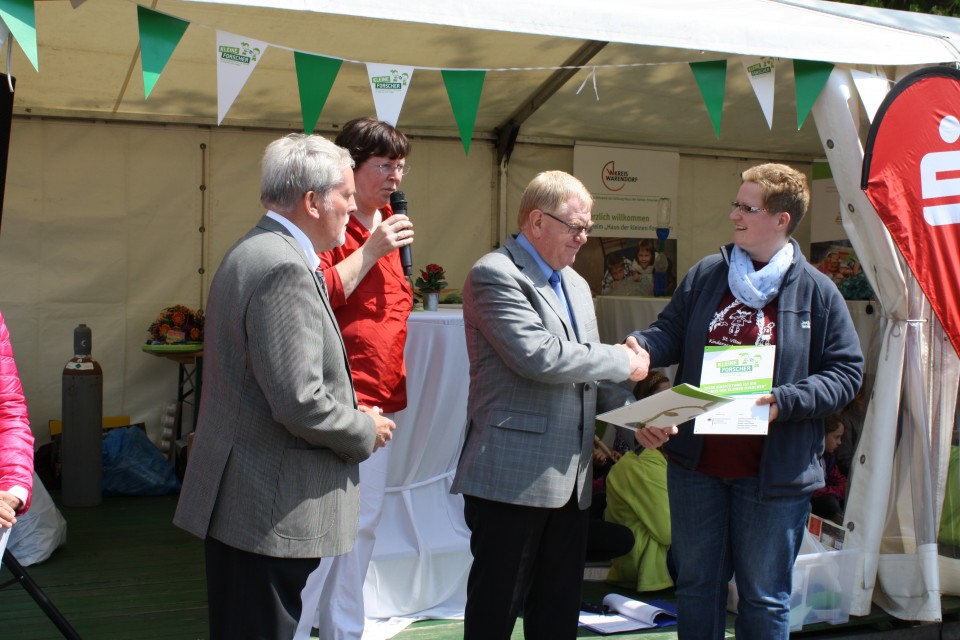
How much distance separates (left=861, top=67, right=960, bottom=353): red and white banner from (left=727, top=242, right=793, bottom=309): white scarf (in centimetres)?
86

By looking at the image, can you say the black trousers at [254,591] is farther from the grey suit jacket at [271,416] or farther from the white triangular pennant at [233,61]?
the white triangular pennant at [233,61]

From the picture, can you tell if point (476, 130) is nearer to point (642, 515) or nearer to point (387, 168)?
point (642, 515)

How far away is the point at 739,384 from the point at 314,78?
1728 millimetres

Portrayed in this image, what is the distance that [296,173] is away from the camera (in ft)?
6.26

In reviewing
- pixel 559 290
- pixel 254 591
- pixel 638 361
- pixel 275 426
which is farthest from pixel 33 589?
pixel 638 361

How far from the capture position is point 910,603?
3.35 metres

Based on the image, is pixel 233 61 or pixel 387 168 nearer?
pixel 387 168

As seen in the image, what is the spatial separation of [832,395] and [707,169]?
464 cm

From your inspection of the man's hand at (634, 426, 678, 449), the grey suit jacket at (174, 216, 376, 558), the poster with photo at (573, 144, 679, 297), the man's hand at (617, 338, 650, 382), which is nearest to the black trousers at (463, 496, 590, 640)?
the man's hand at (634, 426, 678, 449)

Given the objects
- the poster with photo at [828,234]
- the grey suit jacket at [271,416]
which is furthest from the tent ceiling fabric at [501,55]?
the grey suit jacket at [271,416]

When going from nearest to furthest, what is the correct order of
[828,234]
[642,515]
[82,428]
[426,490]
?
[426,490], [642,515], [82,428], [828,234]

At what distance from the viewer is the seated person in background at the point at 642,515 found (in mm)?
3770

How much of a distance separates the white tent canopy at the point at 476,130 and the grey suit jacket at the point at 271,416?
1.18m

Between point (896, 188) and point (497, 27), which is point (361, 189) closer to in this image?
point (497, 27)
